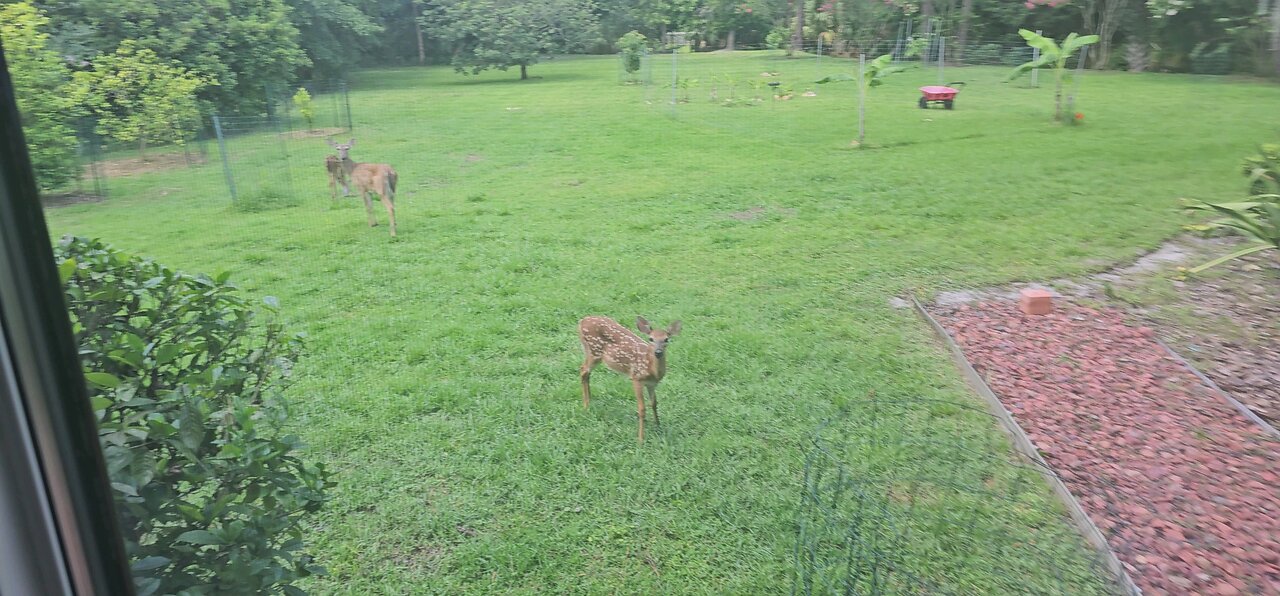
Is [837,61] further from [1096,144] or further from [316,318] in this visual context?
[316,318]

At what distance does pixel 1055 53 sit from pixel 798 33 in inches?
45.2

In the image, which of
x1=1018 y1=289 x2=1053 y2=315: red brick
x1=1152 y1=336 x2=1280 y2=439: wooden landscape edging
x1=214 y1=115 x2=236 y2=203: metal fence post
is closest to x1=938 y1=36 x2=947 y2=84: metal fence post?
x1=1018 y1=289 x2=1053 y2=315: red brick

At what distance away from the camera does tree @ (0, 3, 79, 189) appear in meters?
0.58

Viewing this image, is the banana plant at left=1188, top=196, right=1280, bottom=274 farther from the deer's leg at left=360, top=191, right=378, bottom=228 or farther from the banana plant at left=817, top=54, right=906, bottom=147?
the deer's leg at left=360, top=191, right=378, bottom=228

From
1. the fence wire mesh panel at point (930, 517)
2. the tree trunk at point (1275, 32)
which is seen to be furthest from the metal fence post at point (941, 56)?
the fence wire mesh panel at point (930, 517)

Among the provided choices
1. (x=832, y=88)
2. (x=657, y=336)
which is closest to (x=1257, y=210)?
(x=657, y=336)

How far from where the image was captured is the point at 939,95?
174 inches

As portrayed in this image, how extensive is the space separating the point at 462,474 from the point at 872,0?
3543 mm

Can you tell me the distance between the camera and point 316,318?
2076 mm

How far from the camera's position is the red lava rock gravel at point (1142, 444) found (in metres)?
1.38

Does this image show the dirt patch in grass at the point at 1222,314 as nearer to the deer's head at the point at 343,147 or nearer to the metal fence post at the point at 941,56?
the metal fence post at the point at 941,56

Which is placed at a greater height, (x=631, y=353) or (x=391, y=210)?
(x=391, y=210)

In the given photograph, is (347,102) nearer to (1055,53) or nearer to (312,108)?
(312,108)

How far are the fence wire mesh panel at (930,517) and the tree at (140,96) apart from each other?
56.1 inches
